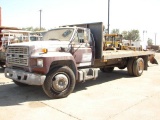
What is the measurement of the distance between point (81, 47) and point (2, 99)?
10.00 feet

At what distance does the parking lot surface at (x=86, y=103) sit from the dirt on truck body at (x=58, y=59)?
1.77ft

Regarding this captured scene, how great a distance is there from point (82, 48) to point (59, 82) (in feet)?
5.22

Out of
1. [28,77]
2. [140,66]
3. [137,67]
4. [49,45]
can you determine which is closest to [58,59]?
[49,45]

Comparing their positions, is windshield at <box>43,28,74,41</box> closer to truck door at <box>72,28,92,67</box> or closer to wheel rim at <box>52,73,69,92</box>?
truck door at <box>72,28,92,67</box>

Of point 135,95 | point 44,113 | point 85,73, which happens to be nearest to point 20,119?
point 44,113

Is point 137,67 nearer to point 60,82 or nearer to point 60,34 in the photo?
point 60,34

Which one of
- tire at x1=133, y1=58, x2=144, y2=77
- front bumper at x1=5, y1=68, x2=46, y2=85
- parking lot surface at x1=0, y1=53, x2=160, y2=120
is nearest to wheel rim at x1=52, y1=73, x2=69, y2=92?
parking lot surface at x1=0, y1=53, x2=160, y2=120

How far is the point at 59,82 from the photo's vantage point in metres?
6.39

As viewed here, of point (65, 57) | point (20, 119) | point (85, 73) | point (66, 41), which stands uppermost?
point (66, 41)

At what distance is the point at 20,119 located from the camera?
4.66m

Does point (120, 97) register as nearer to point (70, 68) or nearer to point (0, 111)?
point (70, 68)

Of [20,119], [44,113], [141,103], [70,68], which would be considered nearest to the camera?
[20,119]

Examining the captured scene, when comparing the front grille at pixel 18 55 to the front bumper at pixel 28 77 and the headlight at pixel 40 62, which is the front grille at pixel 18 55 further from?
the headlight at pixel 40 62

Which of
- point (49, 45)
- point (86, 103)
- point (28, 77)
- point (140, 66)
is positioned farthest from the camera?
point (140, 66)
